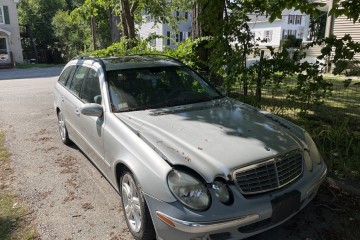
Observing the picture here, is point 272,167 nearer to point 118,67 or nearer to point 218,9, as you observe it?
point 118,67

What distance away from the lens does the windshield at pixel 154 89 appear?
3740mm

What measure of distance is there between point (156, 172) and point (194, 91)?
1.80 m

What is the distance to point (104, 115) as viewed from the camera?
3566mm

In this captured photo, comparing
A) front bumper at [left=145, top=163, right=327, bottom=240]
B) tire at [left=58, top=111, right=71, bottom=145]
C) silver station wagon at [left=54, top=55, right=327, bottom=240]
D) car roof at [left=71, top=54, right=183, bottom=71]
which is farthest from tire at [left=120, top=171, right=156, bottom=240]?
tire at [left=58, top=111, right=71, bottom=145]

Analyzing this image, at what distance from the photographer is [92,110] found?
11.5ft

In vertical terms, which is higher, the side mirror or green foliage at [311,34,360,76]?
green foliage at [311,34,360,76]

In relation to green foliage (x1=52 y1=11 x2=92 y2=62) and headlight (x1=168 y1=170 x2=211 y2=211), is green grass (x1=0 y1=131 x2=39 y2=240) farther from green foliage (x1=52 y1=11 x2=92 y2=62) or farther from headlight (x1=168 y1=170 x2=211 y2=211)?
green foliage (x1=52 y1=11 x2=92 y2=62)

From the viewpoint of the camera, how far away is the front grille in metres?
2.58

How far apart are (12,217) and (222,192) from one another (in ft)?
7.89

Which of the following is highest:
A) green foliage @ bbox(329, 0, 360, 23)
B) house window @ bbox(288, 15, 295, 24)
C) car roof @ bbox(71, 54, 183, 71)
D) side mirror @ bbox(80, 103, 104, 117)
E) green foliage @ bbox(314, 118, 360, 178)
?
house window @ bbox(288, 15, 295, 24)

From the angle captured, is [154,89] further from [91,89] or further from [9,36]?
[9,36]

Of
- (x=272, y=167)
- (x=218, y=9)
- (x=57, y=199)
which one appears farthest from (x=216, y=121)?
(x=218, y=9)

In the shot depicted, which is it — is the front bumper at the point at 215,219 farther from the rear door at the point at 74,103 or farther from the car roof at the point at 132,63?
the rear door at the point at 74,103

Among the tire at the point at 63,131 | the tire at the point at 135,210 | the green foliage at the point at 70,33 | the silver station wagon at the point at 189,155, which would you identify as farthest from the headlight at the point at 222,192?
the green foliage at the point at 70,33
